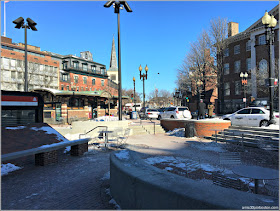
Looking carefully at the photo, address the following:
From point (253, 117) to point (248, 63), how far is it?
91.7ft

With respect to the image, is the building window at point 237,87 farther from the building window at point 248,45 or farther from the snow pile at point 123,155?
the snow pile at point 123,155

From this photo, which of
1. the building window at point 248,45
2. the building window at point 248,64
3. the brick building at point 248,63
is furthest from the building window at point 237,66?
the building window at point 248,45

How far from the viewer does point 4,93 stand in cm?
926

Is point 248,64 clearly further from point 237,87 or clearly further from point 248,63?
point 237,87

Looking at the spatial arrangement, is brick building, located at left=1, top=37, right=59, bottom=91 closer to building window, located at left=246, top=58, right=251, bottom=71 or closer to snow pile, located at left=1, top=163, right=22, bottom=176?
snow pile, located at left=1, top=163, right=22, bottom=176

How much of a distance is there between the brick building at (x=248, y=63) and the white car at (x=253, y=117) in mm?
19562

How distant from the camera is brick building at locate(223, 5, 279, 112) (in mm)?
32938

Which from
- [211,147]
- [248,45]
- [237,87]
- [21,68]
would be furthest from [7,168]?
[248,45]

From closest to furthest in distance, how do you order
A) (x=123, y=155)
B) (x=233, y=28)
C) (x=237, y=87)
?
1. (x=123, y=155)
2. (x=237, y=87)
3. (x=233, y=28)

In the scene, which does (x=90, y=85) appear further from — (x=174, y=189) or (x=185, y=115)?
(x=174, y=189)

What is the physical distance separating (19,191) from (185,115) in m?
16.9

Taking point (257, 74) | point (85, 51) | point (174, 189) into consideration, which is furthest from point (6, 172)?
point (85, 51)

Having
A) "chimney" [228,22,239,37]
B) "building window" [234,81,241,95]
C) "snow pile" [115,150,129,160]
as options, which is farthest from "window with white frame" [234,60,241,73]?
"snow pile" [115,150,129,160]

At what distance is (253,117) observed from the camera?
553 inches
